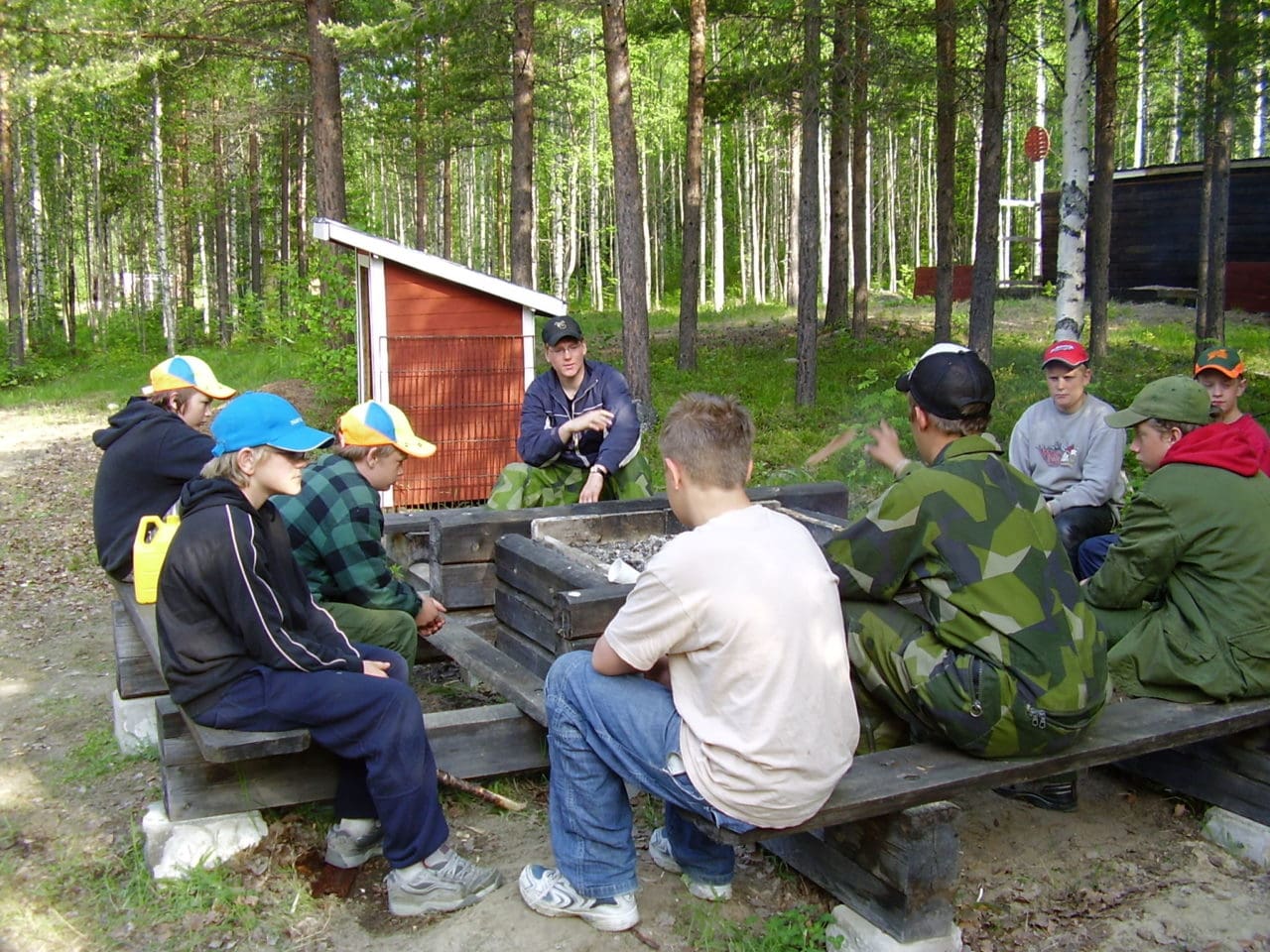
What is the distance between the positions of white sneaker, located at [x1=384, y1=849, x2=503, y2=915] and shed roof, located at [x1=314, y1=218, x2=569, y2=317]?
21.3 feet

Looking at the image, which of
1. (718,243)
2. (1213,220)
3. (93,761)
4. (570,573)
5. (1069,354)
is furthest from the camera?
(718,243)

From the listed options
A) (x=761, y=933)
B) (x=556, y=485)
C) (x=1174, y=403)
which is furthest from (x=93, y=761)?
(x=1174, y=403)

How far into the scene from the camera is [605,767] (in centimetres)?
318

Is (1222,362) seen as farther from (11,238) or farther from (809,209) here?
(11,238)

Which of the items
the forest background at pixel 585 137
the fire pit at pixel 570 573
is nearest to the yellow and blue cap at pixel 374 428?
the fire pit at pixel 570 573

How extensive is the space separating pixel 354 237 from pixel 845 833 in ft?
25.0

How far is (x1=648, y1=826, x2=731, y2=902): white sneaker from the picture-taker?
11.3ft

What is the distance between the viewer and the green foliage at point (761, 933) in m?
3.22

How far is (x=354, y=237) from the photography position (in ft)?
31.5

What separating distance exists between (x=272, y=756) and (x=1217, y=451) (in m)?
3.38

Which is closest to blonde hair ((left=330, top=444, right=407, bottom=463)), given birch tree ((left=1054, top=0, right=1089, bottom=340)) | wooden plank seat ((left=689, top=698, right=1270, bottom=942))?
wooden plank seat ((left=689, top=698, right=1270, bottom=942))

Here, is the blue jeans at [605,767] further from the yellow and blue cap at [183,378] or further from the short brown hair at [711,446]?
the yellow and blue cap at [183,378]

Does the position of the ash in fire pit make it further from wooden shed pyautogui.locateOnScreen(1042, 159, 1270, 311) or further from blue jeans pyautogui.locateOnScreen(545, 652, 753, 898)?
wooden shed pyautogui.locateOnScreen(1042, 159, 1270, 311)

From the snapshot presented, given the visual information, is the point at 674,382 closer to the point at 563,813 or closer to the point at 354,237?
the point at 354,237
